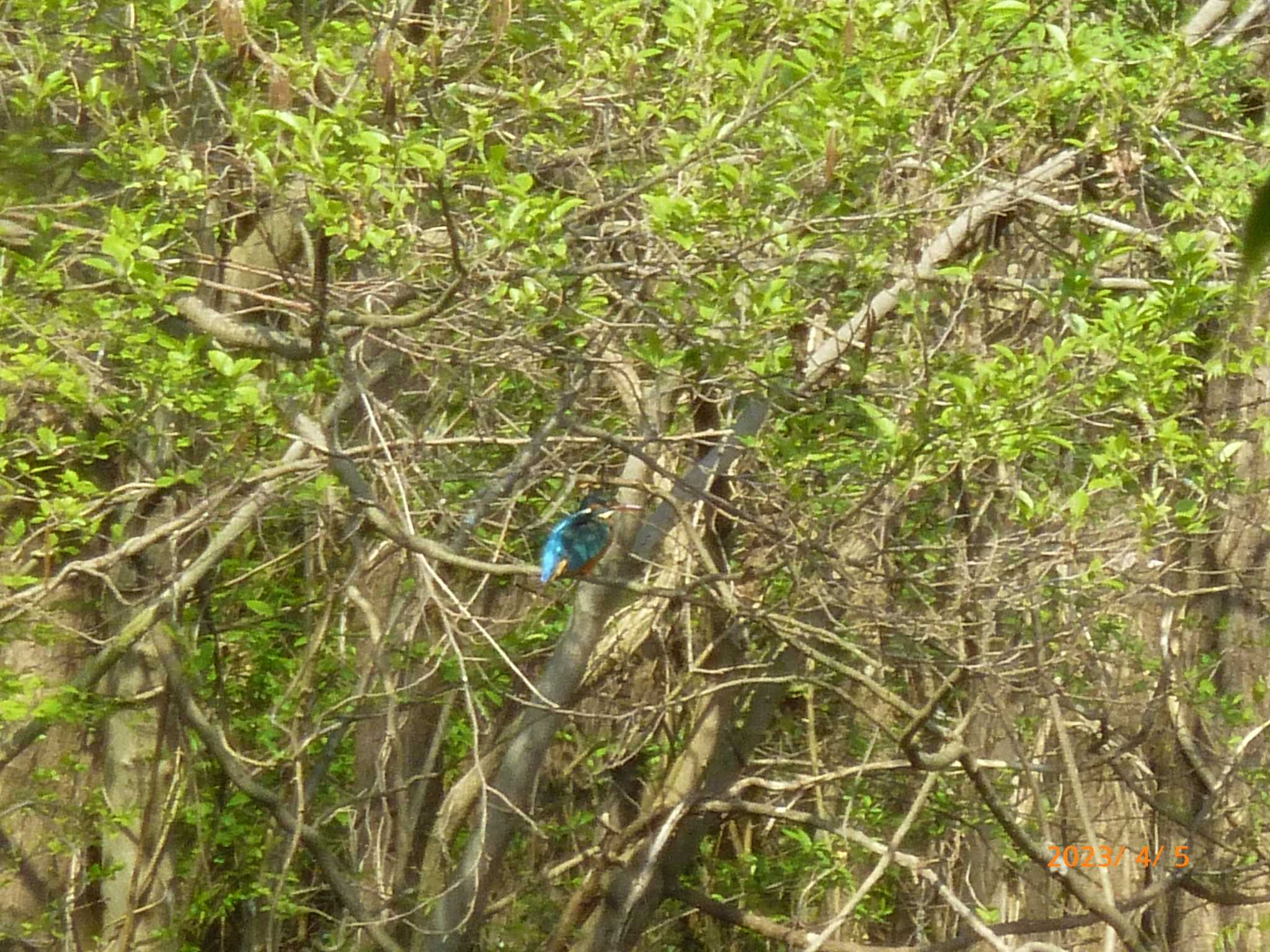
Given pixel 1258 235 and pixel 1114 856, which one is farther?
pixel 1114 856

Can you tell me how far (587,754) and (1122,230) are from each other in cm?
296

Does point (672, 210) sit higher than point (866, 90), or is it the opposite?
point (866, 90)

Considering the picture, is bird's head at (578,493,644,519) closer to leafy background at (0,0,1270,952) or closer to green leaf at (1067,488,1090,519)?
leafy background at (0,0,1270,952)

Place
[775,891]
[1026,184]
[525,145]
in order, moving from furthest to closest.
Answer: [775,891] < [1026,184] < [525,145]

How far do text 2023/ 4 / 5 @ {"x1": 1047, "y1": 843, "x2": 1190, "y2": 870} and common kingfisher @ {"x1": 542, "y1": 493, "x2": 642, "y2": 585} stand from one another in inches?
68.7

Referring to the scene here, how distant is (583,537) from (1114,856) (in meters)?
2.79

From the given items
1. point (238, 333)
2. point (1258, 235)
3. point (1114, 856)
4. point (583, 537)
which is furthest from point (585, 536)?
point (1258, 235)

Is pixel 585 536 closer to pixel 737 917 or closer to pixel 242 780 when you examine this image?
pixel 242 780

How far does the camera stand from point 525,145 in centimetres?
403

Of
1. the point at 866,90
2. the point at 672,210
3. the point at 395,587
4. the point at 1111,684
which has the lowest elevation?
the point at 395,587

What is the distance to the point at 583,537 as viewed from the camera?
193 inches

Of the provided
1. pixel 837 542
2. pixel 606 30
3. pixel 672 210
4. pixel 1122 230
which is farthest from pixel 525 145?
pixel 1122 230

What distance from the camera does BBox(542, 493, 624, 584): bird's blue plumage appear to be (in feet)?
15.5

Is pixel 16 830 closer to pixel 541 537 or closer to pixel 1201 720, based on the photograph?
pixel 541 537
